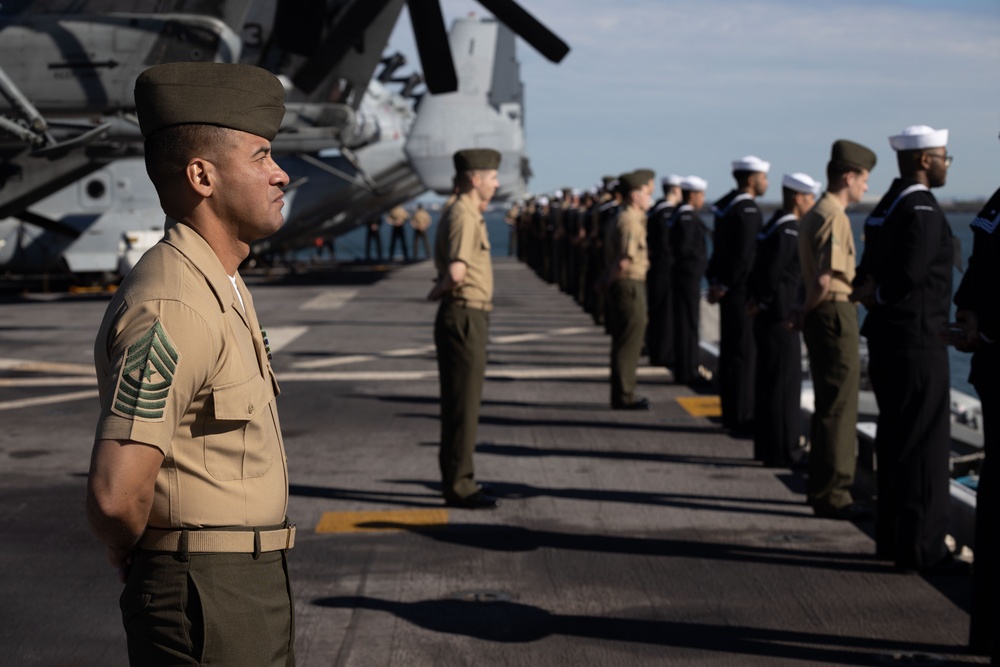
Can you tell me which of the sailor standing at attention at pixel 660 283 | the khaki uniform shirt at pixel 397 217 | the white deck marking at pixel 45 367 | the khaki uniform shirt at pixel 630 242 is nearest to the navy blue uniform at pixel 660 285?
the sailor standing at attention at pixel 660 283

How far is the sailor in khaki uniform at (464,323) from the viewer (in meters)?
7.34

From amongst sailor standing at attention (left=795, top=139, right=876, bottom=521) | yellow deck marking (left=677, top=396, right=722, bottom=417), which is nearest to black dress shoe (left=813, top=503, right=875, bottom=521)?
sailor standing at attention (left=795, top=139, right=876, bottom=521)

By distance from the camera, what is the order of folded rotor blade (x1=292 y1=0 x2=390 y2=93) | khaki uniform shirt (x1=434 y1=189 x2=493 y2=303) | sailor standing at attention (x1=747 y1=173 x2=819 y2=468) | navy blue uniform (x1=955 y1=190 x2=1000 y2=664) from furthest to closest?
folded rotor blade (x1=292 y1=0 x2=390 y2=93)
sailor standing at attention (x1=747 y1=173 x2=819 y2=468)
khaki uniform shirt (x1=434 y1=189 x2=493 y2=303)
navy blue uniform (x1=955 y1=190 x2=1000 y2=664)

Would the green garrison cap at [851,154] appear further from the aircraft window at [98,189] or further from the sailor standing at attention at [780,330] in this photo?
the aircraft window at [98,189]

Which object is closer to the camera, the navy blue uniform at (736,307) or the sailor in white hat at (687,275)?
the navy blue uniform at (736,307)

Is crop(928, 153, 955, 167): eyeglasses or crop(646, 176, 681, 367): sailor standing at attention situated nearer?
crop(928, 153, 955, 167): eyeglasses

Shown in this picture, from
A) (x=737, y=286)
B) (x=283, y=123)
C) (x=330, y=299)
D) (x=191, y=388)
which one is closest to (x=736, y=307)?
(x=737, y=286)

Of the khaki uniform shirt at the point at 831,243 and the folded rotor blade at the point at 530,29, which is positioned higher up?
the folded rotor blade at the point at 530,29

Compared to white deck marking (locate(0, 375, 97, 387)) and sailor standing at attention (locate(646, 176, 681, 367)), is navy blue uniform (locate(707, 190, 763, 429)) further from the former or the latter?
white deck marking (locate(0, 375, 97, 387))

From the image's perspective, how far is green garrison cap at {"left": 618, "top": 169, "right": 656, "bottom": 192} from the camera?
1143 cm

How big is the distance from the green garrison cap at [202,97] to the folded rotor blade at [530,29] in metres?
12.7

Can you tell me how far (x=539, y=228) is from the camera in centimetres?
3412

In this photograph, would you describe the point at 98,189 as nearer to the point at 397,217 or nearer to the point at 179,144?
the point at 179,144

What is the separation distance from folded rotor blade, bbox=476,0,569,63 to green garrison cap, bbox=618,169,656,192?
370 cm
